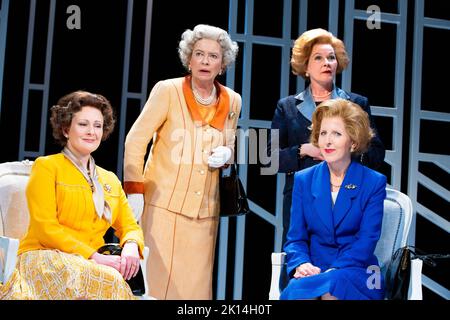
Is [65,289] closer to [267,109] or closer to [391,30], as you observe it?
[267,109]

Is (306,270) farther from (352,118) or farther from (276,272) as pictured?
(352,118)

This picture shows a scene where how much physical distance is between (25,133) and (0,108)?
190 mm

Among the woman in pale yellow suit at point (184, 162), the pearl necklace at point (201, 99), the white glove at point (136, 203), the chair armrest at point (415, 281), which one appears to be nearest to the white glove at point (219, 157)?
the woman in pale yellow suit at point (184, 162)

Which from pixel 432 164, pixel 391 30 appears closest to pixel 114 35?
pixel 391 30

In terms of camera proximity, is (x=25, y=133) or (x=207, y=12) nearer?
(x=25, y=133)

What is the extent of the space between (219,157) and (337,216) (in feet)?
2.53

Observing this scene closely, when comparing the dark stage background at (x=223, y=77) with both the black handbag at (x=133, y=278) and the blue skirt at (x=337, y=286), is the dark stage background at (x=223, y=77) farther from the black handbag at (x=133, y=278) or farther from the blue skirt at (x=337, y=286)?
the blue skirt at (x=337, y=286)

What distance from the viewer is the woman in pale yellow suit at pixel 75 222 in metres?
3.66

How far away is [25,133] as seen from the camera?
488 centimetres

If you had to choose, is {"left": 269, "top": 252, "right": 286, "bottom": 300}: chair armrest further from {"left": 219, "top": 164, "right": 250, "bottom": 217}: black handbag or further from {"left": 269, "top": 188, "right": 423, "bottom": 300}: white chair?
{"left": 219, "top": 164, "right": 250, "bottom": 217}: black handbag

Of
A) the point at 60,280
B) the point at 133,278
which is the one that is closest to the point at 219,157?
the point at 133,278

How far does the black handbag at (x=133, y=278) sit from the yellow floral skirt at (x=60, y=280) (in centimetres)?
16

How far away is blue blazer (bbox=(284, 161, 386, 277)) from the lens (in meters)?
3.89

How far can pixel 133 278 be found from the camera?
3908 millimetres
